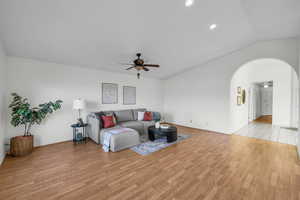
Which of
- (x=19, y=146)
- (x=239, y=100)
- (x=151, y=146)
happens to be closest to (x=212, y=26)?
(x=151, y=146)

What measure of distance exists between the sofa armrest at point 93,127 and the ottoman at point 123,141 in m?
0.78

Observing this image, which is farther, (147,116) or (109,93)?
(147,116)

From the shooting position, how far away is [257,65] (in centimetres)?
662

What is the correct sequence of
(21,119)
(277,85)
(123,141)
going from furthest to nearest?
(277,85)
(123,141)
(21,119)

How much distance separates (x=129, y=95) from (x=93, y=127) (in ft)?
6.98

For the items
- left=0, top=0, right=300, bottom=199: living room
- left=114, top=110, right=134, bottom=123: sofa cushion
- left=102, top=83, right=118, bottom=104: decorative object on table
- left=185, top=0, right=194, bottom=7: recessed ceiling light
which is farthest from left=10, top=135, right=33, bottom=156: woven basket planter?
left=185, top=0, right=194, bottom=7: recessed ceiling light

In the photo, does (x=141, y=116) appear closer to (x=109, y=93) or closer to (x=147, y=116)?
(x=147, y=116)

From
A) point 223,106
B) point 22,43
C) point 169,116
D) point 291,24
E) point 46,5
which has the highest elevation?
point 291,24

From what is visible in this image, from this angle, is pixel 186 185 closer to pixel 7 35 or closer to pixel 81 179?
pixel 81 179

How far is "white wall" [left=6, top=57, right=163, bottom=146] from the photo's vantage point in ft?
10.4

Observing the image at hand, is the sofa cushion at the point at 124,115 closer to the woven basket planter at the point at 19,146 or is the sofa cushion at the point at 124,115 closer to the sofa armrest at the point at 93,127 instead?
the sofa armrest at the point at 93,127

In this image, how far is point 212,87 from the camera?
5.07 meters

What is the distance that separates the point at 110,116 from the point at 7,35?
2821 mm

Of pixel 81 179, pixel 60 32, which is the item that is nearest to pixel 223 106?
pixel 81 179
